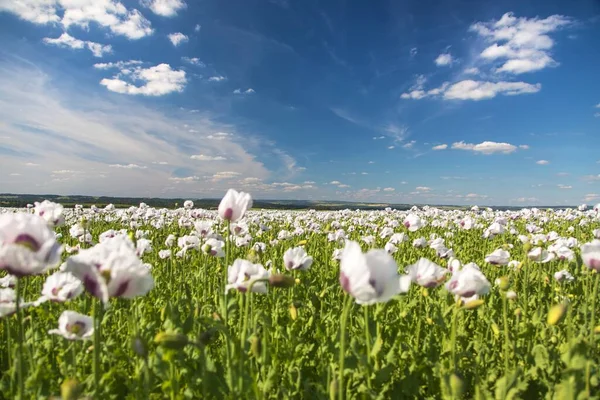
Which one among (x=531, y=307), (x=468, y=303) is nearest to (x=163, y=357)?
(x=468, y=303)

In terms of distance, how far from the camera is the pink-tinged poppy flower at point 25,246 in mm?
1718

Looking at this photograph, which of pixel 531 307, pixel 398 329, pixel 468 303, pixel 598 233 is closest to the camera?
pixel 468 303

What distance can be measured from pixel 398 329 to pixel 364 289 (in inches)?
83.1

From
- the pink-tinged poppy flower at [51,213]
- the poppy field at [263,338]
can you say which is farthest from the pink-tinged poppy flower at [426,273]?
the pink-tinged poppy flower at [51,213]

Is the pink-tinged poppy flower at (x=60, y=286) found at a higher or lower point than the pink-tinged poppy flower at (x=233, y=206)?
lower

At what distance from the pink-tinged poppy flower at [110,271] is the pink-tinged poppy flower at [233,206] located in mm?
1048

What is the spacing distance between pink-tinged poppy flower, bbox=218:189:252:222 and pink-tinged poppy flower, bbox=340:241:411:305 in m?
1.17

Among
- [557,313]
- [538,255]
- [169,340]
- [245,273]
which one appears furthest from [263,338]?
[538,255]

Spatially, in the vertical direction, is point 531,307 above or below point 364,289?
below

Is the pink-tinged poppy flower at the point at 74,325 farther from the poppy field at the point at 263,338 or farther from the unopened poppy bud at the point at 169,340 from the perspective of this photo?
the unopened poppy bud at the point at 169,340

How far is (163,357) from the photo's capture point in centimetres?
242

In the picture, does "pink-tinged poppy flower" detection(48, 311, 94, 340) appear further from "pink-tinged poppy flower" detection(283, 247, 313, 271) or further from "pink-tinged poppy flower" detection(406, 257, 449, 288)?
"pink-tinged poppy flower" detection(406, 257, 449, 288)

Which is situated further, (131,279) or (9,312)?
(9,312)

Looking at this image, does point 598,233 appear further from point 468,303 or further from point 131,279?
point 131,279
